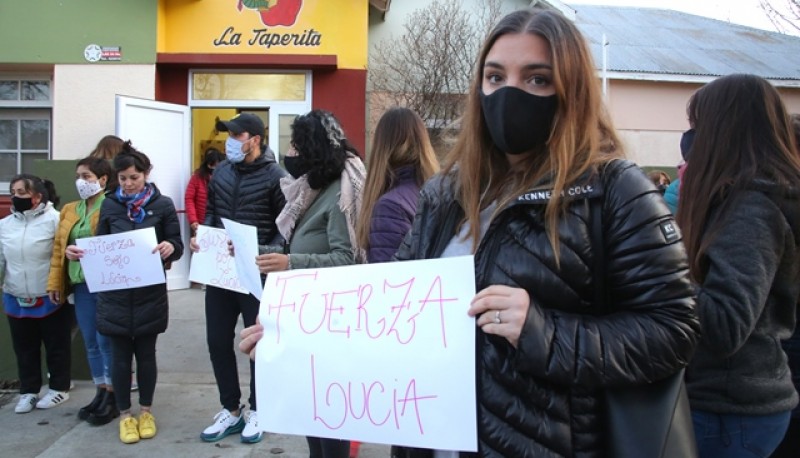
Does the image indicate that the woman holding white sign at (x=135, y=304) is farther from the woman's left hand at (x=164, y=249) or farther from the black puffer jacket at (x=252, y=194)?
the black puffer jacket at (x=252, y=194)

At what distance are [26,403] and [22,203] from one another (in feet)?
5.13

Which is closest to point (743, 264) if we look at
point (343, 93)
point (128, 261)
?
point (128, 261)

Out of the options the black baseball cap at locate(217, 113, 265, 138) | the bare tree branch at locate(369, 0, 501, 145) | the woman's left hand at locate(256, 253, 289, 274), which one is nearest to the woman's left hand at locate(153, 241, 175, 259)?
the black baseball cap at locate(217, 113, 265, 138)

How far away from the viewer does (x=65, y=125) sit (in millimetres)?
8938

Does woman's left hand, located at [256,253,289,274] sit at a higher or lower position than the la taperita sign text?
lower

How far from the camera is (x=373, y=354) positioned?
158cm

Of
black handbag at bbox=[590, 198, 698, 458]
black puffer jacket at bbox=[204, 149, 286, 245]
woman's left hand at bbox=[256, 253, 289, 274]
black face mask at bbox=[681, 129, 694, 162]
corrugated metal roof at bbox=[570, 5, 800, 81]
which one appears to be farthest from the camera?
corrugated metal roof at bbox=[570, 5, 800, 81]

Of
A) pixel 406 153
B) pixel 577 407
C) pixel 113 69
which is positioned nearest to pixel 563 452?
pixel 577 407

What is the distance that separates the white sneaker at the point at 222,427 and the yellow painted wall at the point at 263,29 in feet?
19.9

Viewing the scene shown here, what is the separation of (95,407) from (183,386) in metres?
0.81

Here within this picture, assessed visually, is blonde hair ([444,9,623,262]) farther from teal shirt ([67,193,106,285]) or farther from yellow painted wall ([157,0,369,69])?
yellow painted wall ([157,0,369,69])

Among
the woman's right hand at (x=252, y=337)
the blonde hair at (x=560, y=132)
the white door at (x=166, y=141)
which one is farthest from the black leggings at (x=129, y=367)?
the white door at (x=166, y=141)

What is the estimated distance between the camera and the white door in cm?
816

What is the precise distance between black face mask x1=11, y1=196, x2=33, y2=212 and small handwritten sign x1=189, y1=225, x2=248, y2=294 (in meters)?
1.70
